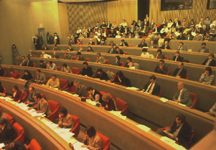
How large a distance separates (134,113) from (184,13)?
989cm

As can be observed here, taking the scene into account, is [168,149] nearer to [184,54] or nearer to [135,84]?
[135,84]

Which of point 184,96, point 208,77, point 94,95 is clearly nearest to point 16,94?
point 94,95

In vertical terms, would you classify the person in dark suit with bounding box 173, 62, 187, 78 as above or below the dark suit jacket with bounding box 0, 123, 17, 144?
above

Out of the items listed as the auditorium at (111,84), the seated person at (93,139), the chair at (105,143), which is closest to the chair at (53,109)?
the auditorium at (111,84)

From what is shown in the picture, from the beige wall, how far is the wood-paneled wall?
7.17 metres

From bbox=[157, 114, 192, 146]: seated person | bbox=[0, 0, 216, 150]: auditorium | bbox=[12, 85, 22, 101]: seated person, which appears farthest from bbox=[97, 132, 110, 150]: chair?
bbox=[12, 85, 22, 101]: seated person

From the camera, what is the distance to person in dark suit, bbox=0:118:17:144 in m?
3.89

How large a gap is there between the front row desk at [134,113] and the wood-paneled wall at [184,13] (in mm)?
8275

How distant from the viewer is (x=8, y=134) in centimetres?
393

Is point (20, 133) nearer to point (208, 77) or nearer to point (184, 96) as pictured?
point (184, 96)

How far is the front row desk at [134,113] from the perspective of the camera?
3477 millimetres

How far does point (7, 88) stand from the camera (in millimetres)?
7223

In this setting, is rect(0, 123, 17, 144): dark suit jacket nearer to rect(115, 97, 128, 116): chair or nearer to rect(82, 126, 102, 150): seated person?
rect(82, 126, 102, 150): seated person

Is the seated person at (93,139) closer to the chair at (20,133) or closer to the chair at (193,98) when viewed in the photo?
the chair at (20,133)
